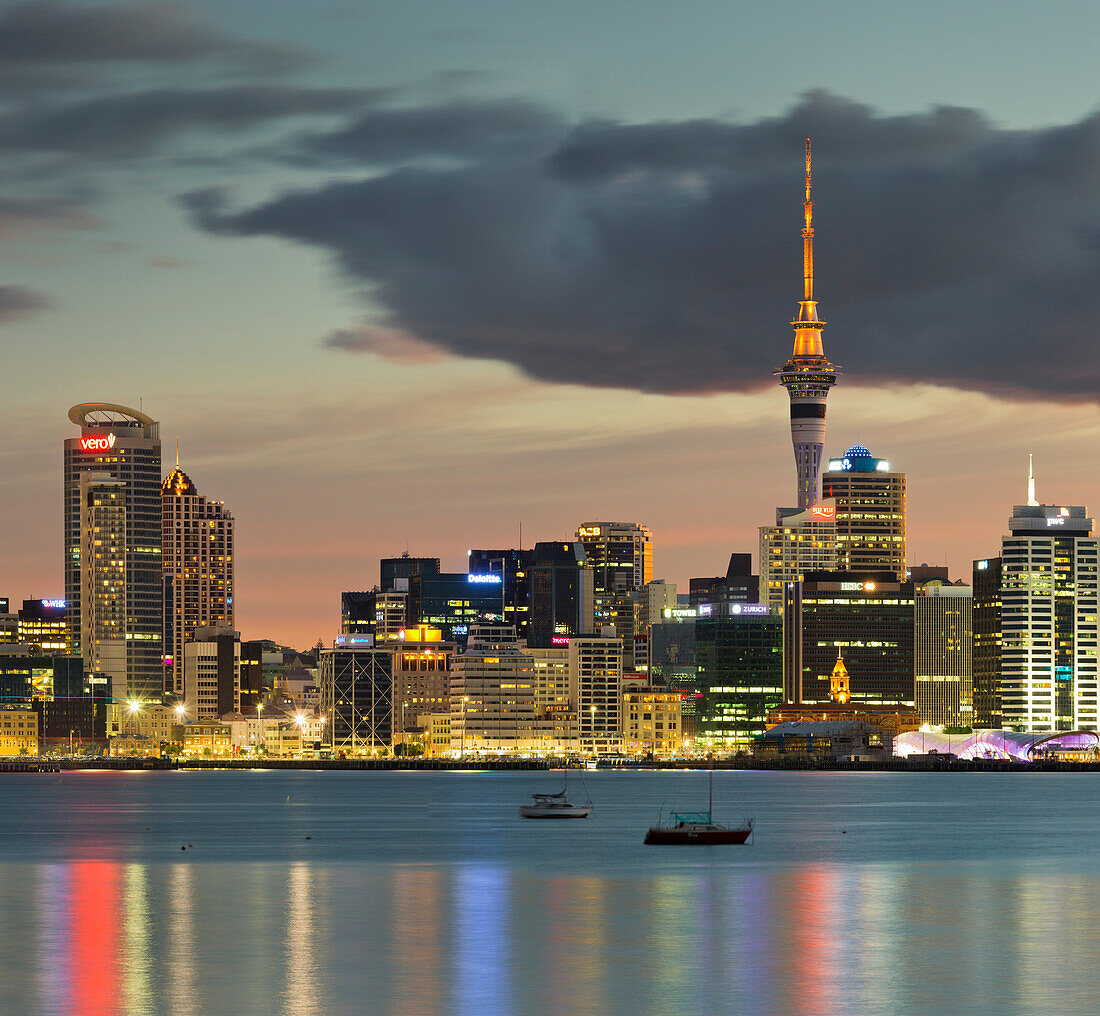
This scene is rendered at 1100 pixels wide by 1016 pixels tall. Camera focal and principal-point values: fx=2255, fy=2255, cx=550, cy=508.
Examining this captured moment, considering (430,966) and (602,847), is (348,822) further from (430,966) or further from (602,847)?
(430,966)

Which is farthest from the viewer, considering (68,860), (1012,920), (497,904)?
(68,860)

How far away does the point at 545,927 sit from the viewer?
9806 cm

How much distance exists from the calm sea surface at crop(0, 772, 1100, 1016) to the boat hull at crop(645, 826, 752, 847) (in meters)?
2.02

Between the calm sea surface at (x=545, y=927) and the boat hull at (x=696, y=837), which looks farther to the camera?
the boat hull at (x=696, y=837)

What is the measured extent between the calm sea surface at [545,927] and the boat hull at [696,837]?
2016 millimetres

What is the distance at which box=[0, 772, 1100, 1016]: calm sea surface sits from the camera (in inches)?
3007

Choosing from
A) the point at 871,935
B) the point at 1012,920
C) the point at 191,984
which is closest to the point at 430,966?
the point at 191,984

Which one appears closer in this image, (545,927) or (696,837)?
(545,927)

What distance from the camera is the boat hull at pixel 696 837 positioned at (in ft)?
514

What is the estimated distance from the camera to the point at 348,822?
196 m

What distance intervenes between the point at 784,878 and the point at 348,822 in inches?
2976

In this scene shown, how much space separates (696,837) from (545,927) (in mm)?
59780

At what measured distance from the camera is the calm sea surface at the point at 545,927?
3007 inches

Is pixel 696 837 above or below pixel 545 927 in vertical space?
below
